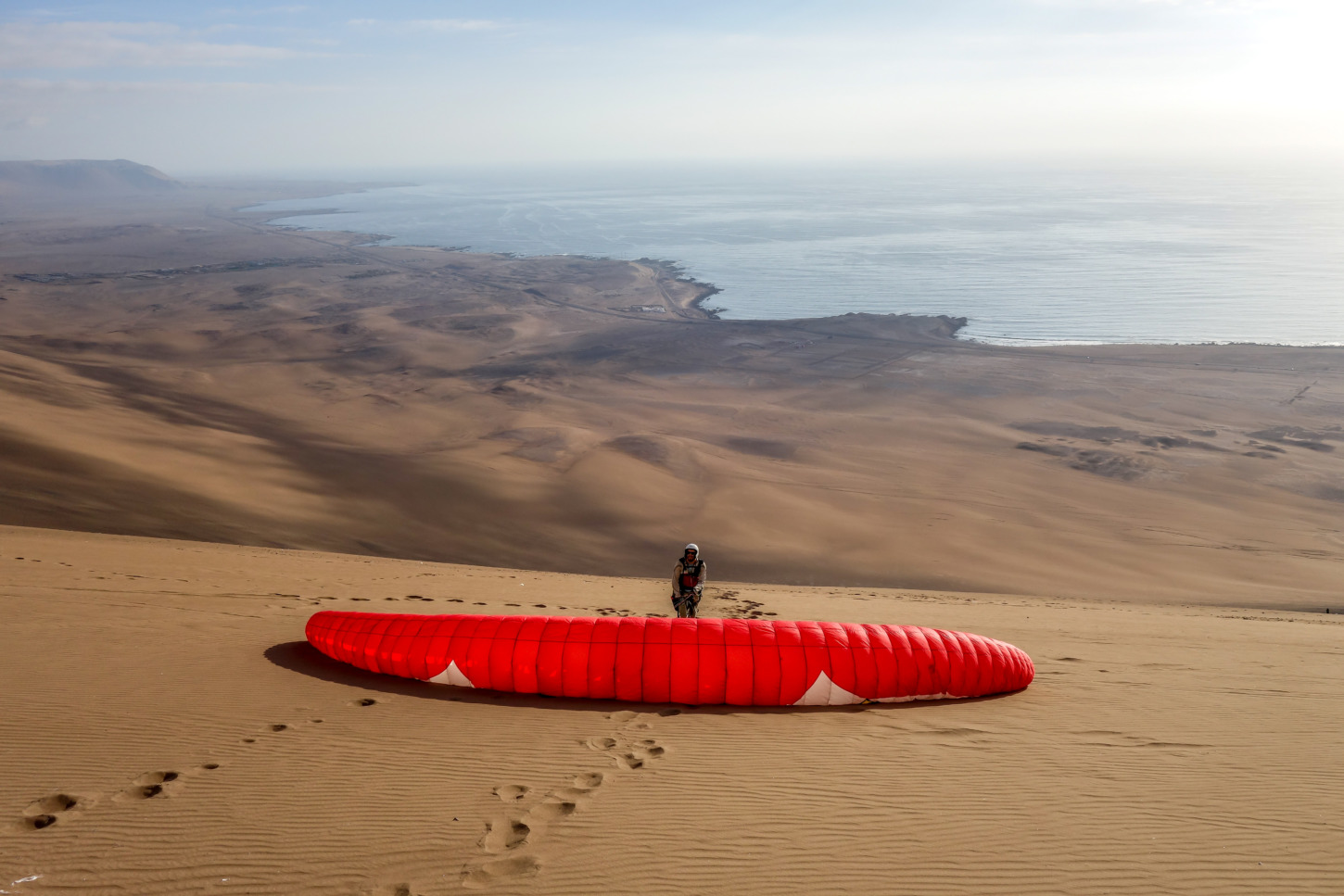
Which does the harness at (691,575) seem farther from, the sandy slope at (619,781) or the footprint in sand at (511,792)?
the footprint in sand at (511,792)

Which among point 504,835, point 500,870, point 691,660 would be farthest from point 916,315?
point 500,870

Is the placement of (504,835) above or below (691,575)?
below

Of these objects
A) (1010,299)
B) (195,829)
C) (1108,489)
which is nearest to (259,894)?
(195,829)

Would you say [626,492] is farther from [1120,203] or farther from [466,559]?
[1120,203]

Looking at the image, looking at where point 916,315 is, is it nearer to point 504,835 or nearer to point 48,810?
point 504,835

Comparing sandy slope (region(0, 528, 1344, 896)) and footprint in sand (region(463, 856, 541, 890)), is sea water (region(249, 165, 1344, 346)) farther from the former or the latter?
footprint in sand (region(463, 856, 541, 890))

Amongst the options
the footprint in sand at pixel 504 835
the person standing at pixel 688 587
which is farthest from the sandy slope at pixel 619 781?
the person standing at pixel 688 587

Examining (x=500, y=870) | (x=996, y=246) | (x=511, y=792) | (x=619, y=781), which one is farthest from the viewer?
(x=996, y=246)

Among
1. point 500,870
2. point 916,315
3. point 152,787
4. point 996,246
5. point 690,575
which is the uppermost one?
point 996,246

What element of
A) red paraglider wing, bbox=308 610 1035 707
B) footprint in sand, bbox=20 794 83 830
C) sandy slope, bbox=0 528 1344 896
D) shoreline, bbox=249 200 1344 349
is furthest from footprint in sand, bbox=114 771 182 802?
shoreline, bbox=249 200 1344 349
